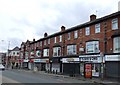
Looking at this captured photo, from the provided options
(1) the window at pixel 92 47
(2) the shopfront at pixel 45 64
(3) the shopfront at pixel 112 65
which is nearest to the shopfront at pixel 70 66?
(1) the window at pixel 92 47

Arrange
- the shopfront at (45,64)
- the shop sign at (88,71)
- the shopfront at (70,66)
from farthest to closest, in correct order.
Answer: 1. the shopfront at (45,64)
2. the shopfront at (70,66)
3. the shop sign at (88,71)

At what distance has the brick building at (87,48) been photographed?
34469mm

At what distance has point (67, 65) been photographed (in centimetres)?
4741

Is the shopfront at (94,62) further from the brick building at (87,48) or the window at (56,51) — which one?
the window at (56,51)

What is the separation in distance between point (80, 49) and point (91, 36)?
3622 mm

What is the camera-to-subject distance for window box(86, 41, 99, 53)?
38.2 meters

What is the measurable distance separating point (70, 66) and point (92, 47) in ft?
28.9

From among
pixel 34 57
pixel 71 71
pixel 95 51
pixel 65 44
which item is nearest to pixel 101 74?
pixel 95 51

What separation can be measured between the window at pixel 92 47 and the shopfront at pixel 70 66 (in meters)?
3.94

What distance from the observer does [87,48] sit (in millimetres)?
40562

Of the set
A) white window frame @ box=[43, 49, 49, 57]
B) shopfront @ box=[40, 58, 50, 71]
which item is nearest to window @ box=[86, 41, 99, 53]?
shopfront @ box=[40, 58, 50, 71]

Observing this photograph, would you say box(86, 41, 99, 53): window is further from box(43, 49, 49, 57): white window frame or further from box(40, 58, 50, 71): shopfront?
box(43, 49, 49, 57): white window frame

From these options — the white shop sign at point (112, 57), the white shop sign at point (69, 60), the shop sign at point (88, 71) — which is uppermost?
the white shop sign at point (112, 57)

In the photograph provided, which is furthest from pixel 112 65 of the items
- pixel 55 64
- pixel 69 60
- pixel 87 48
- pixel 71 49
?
pixel 55 64
